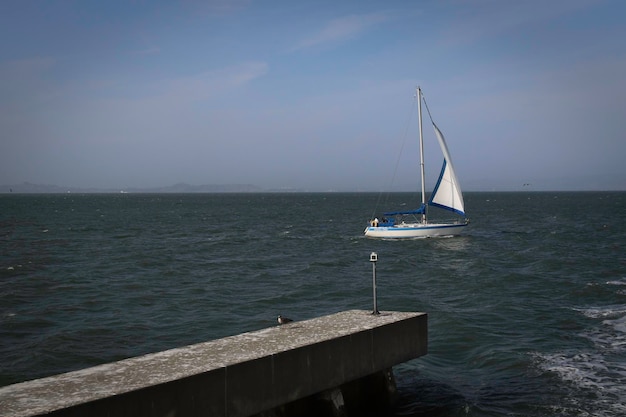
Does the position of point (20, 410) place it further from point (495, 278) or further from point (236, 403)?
point (495, 278)

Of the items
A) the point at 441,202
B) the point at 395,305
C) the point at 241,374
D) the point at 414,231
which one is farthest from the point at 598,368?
the point at 441,202

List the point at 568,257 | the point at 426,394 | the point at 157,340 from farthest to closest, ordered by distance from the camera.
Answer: the point at 568,257 → the point at 157,340 → the point at 426,394

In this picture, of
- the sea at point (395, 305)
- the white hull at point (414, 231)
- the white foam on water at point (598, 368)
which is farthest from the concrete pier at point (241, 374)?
the white hull at point (414, 231)

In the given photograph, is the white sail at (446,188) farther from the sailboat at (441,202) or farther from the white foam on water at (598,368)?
the white foam on water at (598,368)

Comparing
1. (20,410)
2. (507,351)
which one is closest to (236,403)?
(20,410)

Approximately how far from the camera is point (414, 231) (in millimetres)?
52719

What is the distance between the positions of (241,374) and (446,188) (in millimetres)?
48564

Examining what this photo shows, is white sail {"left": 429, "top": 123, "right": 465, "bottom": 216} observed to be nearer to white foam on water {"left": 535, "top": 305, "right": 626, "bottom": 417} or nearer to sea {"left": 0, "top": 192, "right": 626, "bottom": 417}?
sea {"left": 0, "top": 192, "right": 626, "bottom": 417}

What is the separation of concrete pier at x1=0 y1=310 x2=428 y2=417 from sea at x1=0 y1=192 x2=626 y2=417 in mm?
1511

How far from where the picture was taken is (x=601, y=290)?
26.4 meters

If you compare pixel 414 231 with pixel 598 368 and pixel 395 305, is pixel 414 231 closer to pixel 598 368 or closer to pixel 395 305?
pixel 395 305

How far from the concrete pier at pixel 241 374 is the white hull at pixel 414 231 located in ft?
133

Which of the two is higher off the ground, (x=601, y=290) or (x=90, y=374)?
(x=90, y=374)

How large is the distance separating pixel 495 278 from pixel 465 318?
429 inches
